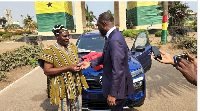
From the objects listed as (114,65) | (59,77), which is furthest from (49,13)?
(114,65)

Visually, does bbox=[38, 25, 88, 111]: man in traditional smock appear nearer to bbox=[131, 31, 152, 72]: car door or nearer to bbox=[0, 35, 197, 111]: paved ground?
bbox=[0, 35, 197, 111]: paved ground

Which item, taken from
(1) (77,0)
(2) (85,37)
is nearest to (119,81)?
(2) (85,37)

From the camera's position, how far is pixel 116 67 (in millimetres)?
1850

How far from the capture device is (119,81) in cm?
188

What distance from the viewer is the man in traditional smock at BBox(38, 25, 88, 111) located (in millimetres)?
2129

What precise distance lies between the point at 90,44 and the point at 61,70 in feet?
8.12

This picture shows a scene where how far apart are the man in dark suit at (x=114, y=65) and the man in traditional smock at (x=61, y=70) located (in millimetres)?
504

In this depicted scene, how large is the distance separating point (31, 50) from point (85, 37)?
5704mm

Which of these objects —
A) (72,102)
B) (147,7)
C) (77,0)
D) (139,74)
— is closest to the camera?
(72,102)

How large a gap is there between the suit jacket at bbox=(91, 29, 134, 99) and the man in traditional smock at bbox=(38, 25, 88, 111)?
0.49 m

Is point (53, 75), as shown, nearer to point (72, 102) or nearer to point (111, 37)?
point (72, 102)

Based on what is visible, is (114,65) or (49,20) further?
(49,20)

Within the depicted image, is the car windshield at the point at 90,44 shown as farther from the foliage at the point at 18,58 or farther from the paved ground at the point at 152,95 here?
the foliage at the point at 18,58

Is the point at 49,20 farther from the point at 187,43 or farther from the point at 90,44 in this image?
the point at 90,44
